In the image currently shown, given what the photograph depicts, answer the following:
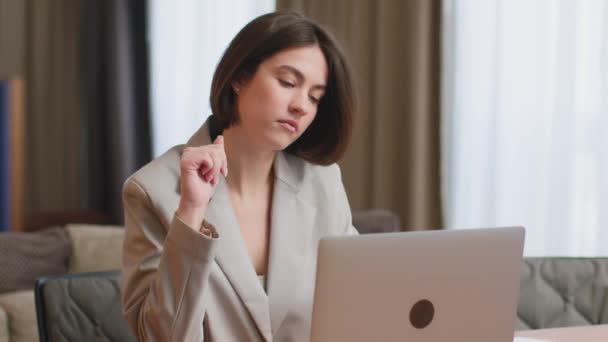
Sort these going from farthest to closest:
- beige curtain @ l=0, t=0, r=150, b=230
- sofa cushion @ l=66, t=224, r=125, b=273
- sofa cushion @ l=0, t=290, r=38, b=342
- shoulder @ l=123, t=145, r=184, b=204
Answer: beige curtain @ l=0, t=0, r=150, b=230 < sofa cushion @ l=66, t=224, r=125, b=273 < sofa cushion @ l=0, t=290, r=38, b=342 < shoulder @ l=123, t=145, r=184, b=204

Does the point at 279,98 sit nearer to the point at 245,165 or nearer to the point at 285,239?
the point at 245,165

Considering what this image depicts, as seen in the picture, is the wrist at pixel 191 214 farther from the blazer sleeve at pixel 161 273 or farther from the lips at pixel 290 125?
the lips at pixel 290 125

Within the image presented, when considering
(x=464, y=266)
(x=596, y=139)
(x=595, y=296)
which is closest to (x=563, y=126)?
(x=596, y=139)

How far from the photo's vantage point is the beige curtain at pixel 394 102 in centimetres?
416

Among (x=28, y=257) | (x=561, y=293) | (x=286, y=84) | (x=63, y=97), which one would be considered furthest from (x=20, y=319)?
(x=63, y=97)

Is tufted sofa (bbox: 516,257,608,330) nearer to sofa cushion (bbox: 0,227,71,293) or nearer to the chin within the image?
the chin

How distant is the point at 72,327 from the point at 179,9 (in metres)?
3.89

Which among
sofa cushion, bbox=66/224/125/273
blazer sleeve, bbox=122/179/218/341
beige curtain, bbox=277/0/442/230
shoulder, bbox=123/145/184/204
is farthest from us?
beige curtain, bbox=277/0/442/230

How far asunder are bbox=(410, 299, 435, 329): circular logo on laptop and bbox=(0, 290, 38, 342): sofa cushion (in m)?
1.54

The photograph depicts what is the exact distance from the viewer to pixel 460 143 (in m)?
4.07

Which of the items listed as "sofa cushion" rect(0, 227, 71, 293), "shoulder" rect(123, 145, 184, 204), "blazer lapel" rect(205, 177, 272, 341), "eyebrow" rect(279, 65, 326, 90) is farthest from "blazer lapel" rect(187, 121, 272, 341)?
"sofa cushion" rect(0, 227, 71, 293)

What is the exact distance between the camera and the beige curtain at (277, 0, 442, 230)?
4.16m

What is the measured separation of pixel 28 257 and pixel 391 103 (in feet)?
7.16

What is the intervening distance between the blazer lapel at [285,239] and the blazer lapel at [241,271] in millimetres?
45
